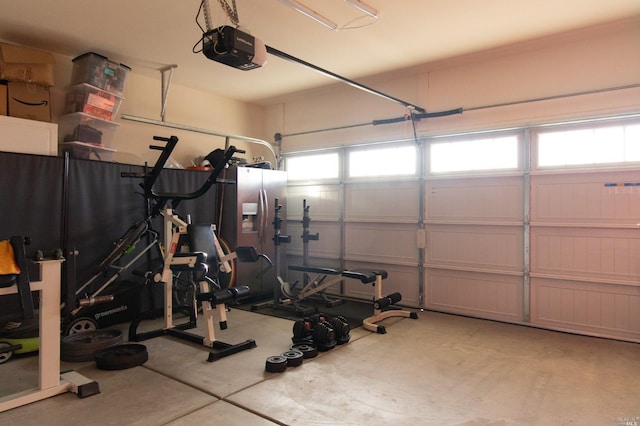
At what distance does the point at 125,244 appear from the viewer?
173 inches

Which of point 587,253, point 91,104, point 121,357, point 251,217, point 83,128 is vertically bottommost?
point 121,357

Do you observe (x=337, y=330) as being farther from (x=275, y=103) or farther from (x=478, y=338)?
(x=275, y=103)

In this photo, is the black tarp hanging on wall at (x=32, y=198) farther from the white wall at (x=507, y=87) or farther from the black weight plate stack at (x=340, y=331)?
the white wall at (x=507, y=87)

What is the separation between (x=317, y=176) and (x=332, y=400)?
4326mm

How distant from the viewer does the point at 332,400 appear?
9.66 ft

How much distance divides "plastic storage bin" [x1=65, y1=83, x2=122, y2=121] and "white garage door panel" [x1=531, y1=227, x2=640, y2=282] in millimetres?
5131

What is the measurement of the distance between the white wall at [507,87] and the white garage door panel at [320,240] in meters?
1.32

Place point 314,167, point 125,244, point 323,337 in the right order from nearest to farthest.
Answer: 1. point 323,337
2. point 125,244
3. point 314,167

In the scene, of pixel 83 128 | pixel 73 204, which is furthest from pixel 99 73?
pixel 73 204

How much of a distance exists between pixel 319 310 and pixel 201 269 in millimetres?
2087

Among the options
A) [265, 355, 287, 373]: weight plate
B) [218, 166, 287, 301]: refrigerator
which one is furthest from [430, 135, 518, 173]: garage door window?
[265, 355, 287, 373]: weight plate

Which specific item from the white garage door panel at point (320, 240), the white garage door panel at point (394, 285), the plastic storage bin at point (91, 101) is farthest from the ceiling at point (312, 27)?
the white garage door panel at point (394, 285)

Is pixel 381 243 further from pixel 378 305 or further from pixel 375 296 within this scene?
pixel 378 305

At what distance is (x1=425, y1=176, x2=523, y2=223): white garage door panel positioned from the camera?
4.93 m
